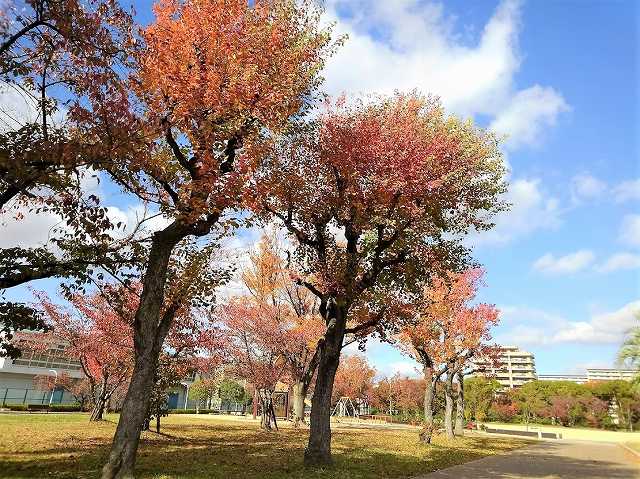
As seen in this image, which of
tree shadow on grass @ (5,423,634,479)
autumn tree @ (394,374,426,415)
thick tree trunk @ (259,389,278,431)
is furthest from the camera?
autumn tree @ (394,374,426,415)

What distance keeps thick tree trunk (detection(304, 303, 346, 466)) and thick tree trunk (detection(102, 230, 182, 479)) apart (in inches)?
191

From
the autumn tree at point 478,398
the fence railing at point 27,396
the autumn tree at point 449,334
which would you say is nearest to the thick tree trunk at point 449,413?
the autumn tree at point 449,334

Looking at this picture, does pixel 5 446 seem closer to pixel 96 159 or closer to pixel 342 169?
pixel 96 159

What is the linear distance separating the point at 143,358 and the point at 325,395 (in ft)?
18.7

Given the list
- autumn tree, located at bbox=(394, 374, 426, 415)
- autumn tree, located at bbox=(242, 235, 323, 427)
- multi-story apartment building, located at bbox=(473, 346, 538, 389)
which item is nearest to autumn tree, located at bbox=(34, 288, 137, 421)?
autumn tree, located at bbox=(242, 235, 323, 427)

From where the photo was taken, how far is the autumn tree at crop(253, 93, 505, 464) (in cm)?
1273

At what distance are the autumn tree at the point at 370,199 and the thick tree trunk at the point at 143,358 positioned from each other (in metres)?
3.10

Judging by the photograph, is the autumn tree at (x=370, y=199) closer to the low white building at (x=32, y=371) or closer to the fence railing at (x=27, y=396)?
the fence railing at (x=27, y=396)

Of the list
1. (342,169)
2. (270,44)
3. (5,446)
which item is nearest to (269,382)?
(5,446)

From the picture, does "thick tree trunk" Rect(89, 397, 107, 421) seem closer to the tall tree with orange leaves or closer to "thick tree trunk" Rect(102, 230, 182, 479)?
the tall tree with orange leaves

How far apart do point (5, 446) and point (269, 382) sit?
14.7 metres

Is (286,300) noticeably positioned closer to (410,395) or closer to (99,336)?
(99,336)

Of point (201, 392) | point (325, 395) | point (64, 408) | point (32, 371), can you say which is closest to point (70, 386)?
point (64, 408)

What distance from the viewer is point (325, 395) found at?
13.0 metres
